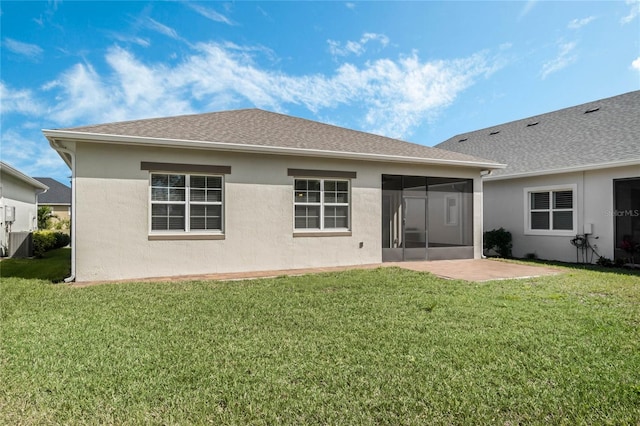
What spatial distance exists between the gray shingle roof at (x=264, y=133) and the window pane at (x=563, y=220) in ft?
12.8

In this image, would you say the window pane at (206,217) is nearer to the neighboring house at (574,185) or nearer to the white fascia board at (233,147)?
the white fascia board at (233,147)

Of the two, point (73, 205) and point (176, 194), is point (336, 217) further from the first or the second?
point (73, 205)

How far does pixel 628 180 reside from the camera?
11531 millimetres

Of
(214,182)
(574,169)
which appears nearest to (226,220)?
(214,182)

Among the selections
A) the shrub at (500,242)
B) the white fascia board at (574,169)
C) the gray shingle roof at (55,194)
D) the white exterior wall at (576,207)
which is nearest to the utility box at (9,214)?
the gray shingle roof at (55,194)

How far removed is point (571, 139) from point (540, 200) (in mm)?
3122

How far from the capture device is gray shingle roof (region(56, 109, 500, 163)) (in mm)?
9352

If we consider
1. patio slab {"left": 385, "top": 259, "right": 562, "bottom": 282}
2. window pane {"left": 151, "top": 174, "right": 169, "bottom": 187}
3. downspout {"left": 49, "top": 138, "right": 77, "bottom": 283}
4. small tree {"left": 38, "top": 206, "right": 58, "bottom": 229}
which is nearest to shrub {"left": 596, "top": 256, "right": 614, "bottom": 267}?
patio slab {"left": 385, "top": 259, "right": 562, "bottom": 282}

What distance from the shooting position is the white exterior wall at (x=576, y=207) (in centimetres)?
1182

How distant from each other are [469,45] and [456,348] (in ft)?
45.5

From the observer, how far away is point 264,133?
1115cm

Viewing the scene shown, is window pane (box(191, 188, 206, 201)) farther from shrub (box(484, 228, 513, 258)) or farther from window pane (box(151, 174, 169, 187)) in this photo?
shrub (box(484, 228, 513, 258))

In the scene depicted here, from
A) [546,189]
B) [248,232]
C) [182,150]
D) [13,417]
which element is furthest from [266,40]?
[13,417]

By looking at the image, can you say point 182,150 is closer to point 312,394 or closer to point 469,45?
point 312,394
